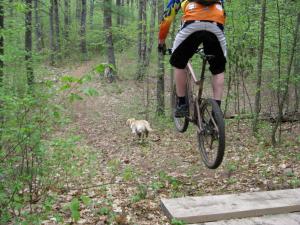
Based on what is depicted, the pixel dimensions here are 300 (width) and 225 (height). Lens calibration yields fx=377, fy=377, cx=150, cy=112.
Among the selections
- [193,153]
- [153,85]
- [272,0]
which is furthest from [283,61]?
[153,85]

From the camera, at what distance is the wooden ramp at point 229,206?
14.6ft

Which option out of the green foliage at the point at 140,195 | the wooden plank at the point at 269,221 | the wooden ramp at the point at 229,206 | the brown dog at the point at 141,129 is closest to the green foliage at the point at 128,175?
the green foliage at the point at 140,195

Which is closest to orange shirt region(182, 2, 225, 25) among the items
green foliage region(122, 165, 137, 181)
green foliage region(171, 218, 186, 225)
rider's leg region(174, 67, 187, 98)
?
rider's leg region(174, 67, 187, 98)

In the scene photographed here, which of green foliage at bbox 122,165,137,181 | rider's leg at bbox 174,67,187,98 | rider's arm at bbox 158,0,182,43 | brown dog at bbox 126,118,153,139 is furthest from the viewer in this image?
brown dog at bbox 126,118,153,139

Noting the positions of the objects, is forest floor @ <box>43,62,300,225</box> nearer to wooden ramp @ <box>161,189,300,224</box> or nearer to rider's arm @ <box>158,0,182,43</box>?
wooden ramp @ <box>161,189,300,224</box>

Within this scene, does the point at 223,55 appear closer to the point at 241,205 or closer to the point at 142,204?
the point at 241,205

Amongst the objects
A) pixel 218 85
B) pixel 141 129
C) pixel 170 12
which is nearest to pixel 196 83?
pixel 218 85

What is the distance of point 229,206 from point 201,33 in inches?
84.6

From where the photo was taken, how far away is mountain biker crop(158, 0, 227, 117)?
4.50 m

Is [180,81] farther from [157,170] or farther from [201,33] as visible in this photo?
[157,170]

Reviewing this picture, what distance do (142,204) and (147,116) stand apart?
8837 mm

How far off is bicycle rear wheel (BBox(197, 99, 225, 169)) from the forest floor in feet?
3.24

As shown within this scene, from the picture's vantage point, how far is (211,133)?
465 cm

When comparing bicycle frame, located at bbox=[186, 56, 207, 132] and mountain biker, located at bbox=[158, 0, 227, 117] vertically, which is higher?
mountain biker, located at bbox=[158, 0, 227, 117]
